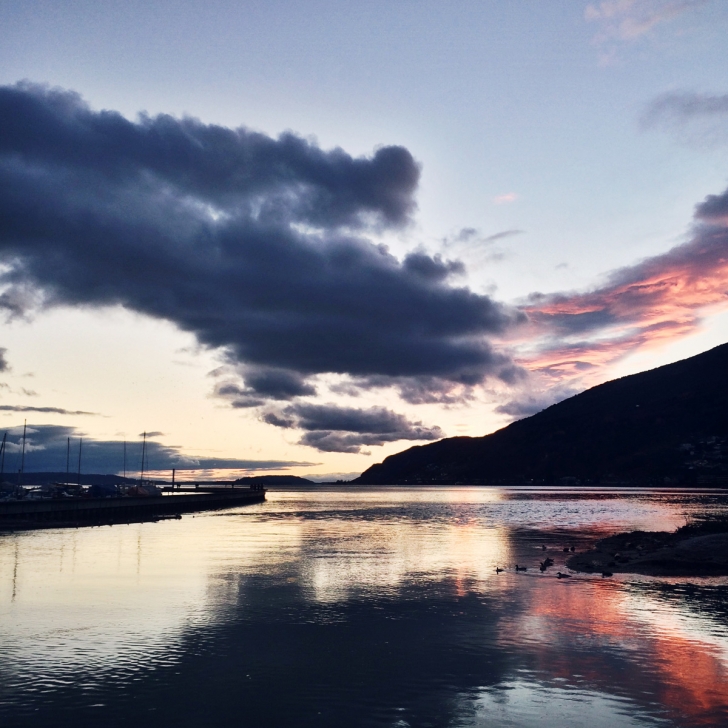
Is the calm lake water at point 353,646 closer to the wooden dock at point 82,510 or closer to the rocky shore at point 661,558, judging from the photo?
the rocky shore at point 661,558

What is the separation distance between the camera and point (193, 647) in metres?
26.6

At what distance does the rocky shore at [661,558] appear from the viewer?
157 ft

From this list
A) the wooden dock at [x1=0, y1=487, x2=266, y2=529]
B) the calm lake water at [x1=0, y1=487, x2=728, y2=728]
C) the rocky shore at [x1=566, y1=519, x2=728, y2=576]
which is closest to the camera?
the calm lake water at [x1=0, y1=487, x2=728, y2=728]

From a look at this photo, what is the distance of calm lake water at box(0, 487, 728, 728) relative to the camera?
19.6 meters

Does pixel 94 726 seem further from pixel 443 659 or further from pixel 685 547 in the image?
pixel 685 547

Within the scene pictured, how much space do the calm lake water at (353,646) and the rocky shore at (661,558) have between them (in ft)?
12.3

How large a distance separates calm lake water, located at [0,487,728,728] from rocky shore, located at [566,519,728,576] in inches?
147

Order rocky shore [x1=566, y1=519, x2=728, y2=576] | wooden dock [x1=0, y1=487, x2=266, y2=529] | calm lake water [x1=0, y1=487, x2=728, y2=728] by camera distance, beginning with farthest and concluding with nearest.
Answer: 1. wooden dock [x1=0, y1=487, x2=266, y2=529]
2. rocky shore [x1=566, y1=519, x2=728, y2=576]
3. calm lake water [x1=0, y1=487, x2=728, y2=728]

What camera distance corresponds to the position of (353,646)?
27297 millimetres

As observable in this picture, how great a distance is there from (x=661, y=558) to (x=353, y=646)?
3298cm

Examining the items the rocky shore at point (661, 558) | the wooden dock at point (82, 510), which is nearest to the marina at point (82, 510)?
the wooden dock at point (82, 510)

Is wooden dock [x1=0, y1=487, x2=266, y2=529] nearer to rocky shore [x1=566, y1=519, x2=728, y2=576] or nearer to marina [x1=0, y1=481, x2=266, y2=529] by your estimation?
marina [x1=0, y1=481, x2=266, y2=529]

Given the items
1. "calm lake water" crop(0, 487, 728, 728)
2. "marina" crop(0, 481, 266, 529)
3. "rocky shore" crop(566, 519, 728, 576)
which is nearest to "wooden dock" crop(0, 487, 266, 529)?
"marina" crop(0, 481, 266, 529)

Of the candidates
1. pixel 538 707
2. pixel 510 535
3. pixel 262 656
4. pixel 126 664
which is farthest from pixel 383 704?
pixel 510 535
